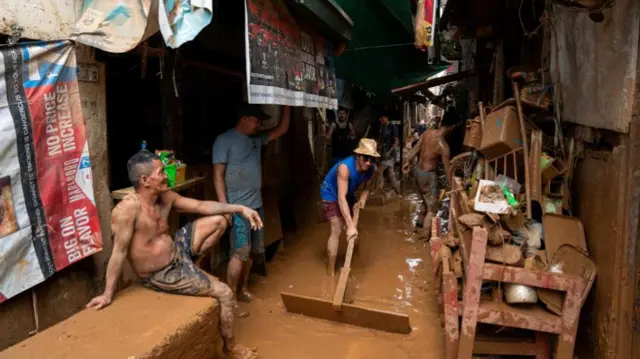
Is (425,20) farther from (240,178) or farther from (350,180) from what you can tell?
(240,178)

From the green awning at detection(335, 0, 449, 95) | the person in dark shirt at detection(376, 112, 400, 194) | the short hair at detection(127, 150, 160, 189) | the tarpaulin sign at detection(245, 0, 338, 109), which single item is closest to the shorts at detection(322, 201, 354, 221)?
the tarpaulin sign at detection(245, 0, 338, 109)

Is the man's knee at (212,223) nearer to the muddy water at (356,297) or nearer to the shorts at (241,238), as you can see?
the shorts at (241,238)

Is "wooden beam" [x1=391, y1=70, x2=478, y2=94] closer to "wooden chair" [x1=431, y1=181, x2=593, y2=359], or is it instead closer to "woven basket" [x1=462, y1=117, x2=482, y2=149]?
"woven basket" [x1=462, y1=117, x2=482, y2=149]

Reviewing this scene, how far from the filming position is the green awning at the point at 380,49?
26.2 ft

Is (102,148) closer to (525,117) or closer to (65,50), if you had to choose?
(65,50)

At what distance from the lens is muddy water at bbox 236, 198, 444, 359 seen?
4.04 meters

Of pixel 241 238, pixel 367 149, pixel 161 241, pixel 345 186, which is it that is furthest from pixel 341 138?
pixel 161 241

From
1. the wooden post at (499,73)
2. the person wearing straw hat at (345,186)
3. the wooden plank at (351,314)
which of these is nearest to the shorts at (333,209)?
the person wearing straw hat at (345,186)

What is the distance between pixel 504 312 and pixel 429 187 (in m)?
4.94

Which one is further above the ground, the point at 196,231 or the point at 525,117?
the point at 525,117

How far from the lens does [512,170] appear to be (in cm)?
467

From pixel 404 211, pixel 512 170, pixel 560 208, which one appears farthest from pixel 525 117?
pixel 404 211

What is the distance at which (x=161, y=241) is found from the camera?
11.7ft

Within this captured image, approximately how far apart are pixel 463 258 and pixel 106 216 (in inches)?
122
